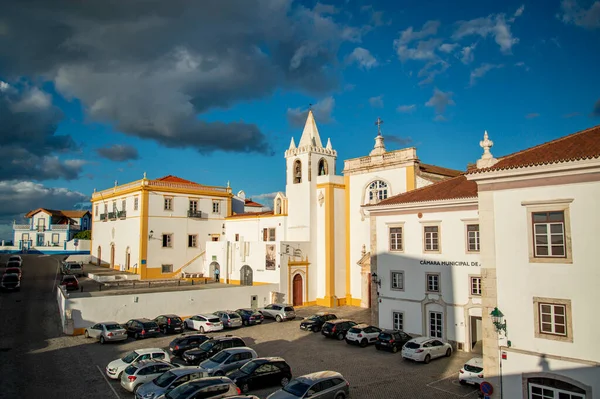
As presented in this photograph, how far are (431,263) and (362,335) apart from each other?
564 centimetres

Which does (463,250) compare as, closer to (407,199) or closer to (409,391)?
(407,199)

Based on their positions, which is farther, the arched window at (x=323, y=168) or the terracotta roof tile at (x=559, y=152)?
the arched window at (x=323, y=168)

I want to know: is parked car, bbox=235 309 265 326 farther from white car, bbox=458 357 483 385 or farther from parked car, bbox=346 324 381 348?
white car, bbox=458 357 483 385

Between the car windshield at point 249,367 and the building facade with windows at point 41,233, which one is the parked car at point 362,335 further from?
the building facade with windows at point 41,233

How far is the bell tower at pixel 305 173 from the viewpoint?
38.7 metres

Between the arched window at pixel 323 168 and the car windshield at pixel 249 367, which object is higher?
the arched window at pixel 323 168

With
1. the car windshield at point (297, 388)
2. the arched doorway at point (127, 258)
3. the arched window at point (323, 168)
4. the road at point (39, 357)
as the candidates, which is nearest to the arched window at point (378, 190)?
the arched window at point (323, 168)

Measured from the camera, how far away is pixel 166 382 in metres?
14.8

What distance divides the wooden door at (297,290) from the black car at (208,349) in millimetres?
16432

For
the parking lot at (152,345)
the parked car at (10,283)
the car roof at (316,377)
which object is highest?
the parked car at (10,283)

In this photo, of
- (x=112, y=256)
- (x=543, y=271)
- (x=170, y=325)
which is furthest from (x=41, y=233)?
(x=543, y=271)

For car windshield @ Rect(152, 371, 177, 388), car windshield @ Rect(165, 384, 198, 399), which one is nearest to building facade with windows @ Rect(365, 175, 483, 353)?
car windshield @ Rect(152, 371, 177, 388)

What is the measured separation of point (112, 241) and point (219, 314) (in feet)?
88.1

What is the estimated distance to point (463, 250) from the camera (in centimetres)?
2366
